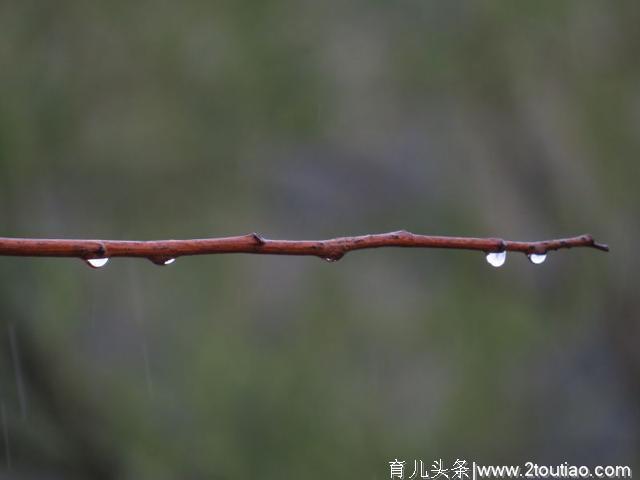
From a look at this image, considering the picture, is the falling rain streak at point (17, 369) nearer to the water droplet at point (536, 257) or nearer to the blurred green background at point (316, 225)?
the blurred green background at point (316, 225)

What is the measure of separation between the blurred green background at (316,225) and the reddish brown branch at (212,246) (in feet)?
7.19

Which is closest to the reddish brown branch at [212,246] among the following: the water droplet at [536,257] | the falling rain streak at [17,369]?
the water droplet at [536,257]

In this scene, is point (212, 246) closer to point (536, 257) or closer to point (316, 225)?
point (536, 257)

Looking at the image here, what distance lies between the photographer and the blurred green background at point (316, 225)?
2994mm

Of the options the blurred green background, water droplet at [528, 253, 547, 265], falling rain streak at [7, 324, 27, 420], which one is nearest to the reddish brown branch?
water droplet at [528, 253, 547, 265]

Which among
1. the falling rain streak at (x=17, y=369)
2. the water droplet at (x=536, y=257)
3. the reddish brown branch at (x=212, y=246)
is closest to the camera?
the reddish brown branch at (x=212, y=246)

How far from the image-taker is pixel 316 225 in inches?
129

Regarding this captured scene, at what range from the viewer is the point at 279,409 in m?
3.07

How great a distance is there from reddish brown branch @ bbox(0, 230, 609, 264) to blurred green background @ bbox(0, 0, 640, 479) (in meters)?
2.19

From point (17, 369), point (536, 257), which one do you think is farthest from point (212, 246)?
point (17, 369)

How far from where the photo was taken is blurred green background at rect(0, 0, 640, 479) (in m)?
2.99

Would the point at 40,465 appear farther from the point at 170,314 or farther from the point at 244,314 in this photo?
the point at 244,314

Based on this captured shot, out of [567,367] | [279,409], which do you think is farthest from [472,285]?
[279,409]

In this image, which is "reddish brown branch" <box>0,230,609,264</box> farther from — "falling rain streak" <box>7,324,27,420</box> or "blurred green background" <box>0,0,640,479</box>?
"falling rain streak" <box>7,324,27,420</box>
